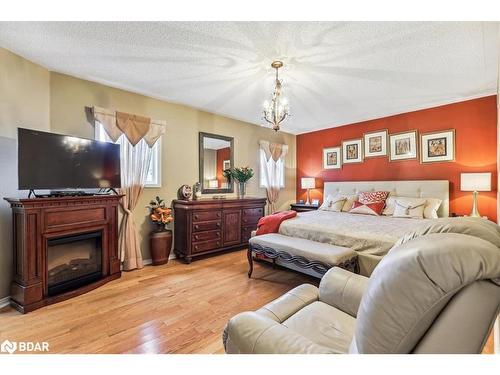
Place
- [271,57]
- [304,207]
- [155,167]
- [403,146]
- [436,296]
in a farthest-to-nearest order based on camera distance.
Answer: [304,207] → [403,146] → [155,167] → [271,57] → [436,296]

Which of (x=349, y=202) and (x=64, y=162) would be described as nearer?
(x=64, y=162)

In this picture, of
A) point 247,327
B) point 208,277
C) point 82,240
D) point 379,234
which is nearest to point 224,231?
point 208,277

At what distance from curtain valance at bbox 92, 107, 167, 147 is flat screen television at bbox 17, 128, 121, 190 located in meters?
0.30

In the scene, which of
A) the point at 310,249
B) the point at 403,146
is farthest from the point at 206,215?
the point at 403,146

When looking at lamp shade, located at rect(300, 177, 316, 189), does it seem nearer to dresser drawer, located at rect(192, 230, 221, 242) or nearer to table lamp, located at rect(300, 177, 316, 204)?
table lamp, located at rect(300, 177, 316, 204)

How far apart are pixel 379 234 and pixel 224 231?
2257 mm

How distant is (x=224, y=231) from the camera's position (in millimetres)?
3781

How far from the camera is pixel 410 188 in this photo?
383 centimetres

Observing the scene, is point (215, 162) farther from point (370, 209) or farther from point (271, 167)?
point (370, 209)

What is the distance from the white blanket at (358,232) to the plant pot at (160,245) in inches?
65.1

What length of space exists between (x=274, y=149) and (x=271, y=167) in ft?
1.33

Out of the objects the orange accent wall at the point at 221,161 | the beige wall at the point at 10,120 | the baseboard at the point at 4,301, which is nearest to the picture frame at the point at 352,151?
the orange accent wall at the point at 221,161
